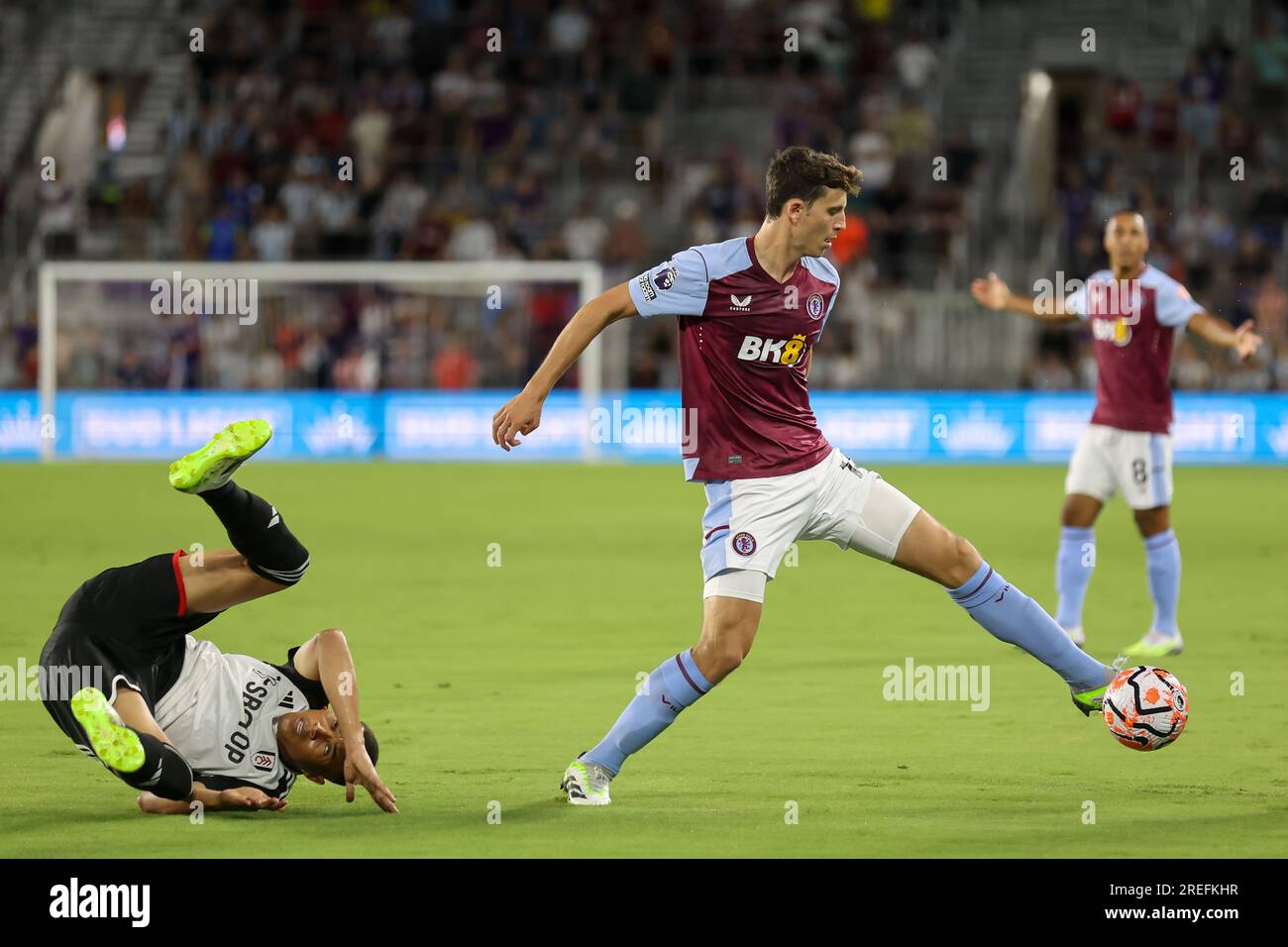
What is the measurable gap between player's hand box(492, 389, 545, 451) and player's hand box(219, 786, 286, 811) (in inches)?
58.6

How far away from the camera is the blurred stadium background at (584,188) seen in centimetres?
2398

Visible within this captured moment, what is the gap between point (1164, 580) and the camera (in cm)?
1033

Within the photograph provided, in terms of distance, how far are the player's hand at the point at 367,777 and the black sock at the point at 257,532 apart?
2.20 ft

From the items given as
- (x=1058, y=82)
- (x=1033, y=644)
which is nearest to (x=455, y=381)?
(x=1058, y=82)

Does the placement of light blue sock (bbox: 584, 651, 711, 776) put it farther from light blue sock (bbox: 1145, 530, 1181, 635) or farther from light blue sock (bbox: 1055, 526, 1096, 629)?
light blue sock (bbox: 1145, 530, 1181, 635)

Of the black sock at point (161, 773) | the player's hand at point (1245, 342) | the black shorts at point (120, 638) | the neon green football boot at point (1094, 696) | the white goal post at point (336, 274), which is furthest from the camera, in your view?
the white goal post at point (336, 274)

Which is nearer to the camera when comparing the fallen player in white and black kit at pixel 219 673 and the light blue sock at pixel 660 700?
the fallen player in white and black kit at pixel 219 673

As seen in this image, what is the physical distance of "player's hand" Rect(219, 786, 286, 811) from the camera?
21.5 feet

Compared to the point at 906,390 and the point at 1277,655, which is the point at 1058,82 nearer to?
the point at 906,390

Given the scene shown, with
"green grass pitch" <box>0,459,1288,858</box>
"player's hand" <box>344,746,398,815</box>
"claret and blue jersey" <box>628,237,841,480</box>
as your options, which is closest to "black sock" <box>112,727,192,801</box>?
"green grass pitch" <box>0,459,1288,858</box>

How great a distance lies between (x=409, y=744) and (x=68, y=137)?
24438 mm

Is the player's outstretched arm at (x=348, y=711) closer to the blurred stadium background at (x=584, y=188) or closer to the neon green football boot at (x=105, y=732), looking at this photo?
the neon green football boot at (x=105, y=732)

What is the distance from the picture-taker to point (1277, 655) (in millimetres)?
10102

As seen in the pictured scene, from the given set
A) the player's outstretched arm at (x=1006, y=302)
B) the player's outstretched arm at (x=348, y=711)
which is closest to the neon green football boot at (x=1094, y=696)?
the player's outstretched arm at (x=348, y=711)
